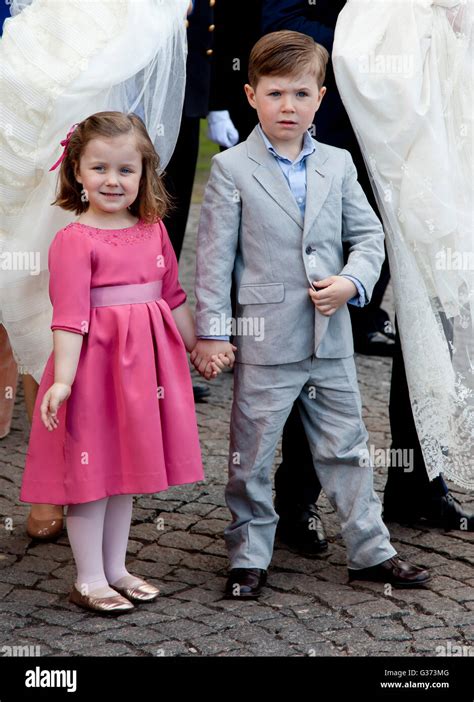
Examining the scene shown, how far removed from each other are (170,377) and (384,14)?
48.0 inches

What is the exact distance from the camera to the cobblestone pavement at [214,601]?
11.3 feet

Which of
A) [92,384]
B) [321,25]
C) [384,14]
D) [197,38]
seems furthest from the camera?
[197,38]

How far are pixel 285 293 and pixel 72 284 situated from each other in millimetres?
604

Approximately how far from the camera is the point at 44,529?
4215 millimetres

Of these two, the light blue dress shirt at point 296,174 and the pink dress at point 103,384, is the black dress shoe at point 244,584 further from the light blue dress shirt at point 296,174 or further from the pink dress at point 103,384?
the light blue dress shirt at point 296,174

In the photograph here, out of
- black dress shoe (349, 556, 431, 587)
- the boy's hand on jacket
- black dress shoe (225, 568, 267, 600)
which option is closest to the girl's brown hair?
the boy's hand on jacket

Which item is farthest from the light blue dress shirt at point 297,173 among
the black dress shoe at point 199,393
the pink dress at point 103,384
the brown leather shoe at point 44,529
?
the black dress shoe at point 199,393

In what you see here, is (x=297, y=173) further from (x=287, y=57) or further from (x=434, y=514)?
(x=434, y=514)

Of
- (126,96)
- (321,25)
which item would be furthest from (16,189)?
(321,25)

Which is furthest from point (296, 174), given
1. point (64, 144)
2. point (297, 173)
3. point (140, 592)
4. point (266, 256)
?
point (140, 592)

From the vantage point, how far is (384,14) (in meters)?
3.78

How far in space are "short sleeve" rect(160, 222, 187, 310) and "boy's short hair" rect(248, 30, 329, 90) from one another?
1.68 ft

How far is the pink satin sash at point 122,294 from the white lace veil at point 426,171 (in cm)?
77

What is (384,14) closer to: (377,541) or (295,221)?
(295,221)
